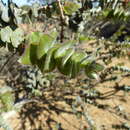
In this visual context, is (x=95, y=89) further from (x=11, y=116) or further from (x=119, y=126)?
(x=11, y=116)

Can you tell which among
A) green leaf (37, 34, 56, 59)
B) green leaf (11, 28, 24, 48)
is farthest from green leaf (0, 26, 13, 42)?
green leaf (37, 34, 56, 59)

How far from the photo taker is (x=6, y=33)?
1.11 meters

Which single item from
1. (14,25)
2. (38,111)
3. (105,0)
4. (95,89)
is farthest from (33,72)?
(14,25)

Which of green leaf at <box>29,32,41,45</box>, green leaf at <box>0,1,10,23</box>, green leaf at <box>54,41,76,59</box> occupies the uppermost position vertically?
green leaf at <box>0,1,10,23</box>

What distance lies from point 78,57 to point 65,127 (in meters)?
3.23

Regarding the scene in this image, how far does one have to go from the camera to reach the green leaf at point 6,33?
1.10 meters

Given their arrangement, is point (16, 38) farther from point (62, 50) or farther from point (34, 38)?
point (62, 50)

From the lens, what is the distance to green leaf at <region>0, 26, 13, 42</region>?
110 centimetres

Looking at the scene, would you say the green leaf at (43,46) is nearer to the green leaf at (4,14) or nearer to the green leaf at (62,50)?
the green leaf at (62,50)

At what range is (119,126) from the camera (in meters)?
4.01

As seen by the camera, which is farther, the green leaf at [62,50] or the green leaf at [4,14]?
the green leaf at [4,14]

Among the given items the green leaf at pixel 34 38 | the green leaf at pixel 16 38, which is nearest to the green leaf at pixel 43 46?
the green leaf at pixel 34 38

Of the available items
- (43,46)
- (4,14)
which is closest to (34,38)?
(43,46)

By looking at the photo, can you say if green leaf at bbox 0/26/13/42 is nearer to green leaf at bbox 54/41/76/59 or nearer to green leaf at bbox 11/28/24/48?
green leaf at bbox 11/28/24/48
